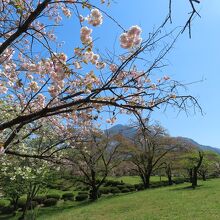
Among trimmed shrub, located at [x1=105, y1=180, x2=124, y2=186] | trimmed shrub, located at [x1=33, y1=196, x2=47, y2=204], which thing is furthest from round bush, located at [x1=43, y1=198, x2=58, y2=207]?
trimmed shrub, located at [x1=105, y1=180, x2=124, y2=186]

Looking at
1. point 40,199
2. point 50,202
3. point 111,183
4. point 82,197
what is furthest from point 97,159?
point 111,183

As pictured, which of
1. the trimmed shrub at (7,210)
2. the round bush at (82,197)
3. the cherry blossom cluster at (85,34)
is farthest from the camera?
the round bush at (82,197)

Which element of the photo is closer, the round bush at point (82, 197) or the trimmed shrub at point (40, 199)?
the trimmed shrub at point (40, 199)

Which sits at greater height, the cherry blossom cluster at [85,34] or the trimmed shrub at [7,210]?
the cherry blossom cluster at [85,34]

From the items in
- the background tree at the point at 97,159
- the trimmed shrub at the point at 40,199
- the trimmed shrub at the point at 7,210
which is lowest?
the trimmed shrub at the point at 7,210

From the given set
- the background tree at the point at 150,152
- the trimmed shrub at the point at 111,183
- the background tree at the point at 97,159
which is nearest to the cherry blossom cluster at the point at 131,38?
the background tree at the point at 97,159

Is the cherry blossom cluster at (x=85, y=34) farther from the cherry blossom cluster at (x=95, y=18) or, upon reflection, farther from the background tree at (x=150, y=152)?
the background tree at (x=150, y=152)

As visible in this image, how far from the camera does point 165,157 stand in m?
50.3

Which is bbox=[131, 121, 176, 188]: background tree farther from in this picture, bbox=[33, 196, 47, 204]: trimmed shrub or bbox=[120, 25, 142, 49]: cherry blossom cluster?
bbox=[120, 25, 142, 49]: cherry blossom cluster

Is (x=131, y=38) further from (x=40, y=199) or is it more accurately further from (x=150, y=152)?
(x=150, y=152)

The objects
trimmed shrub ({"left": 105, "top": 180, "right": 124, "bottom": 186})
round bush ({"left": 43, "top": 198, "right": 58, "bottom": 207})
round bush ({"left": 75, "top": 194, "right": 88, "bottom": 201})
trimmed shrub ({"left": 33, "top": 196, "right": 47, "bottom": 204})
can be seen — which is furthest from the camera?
trimmed shrub ({"left": 105, "top": 180, "right": 124, "bottom": 186})

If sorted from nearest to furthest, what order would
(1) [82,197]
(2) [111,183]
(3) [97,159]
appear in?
(3) [97,159], (1) [82,197], (2) [111,183]

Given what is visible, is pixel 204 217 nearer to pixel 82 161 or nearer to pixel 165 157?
pixel 82 161

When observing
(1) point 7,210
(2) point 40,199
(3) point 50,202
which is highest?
(2) point 40,199
